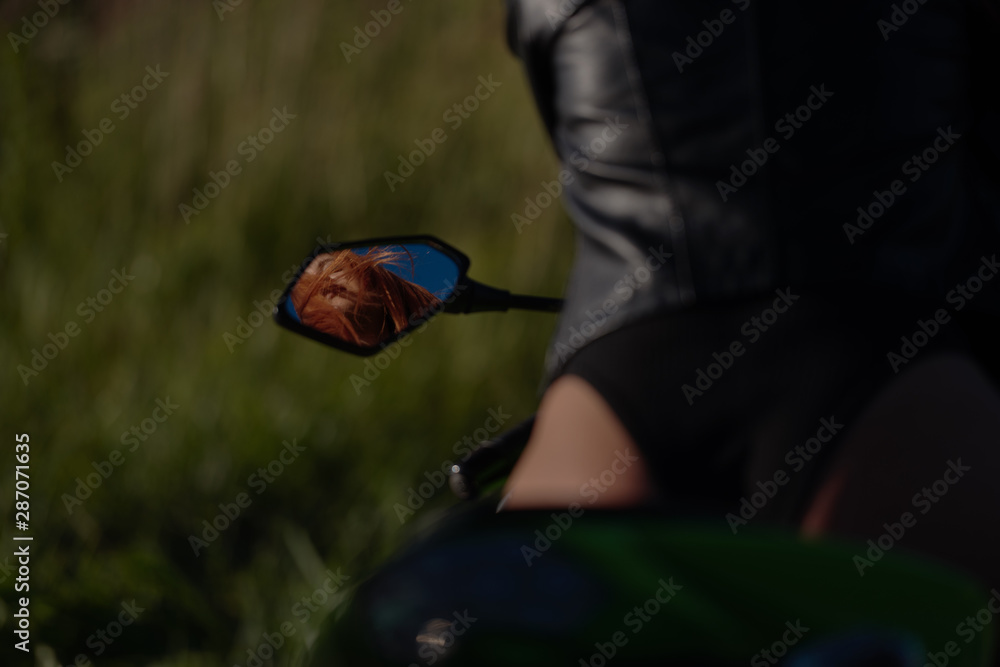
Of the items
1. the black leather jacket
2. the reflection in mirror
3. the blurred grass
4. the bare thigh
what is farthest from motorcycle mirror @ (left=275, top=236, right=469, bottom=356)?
the blurred grass

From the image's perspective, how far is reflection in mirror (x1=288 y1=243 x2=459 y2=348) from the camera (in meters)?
1.07

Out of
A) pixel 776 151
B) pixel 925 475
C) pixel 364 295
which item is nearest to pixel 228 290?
pixel 364 295

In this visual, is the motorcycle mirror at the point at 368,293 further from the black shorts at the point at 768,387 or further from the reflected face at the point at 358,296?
the black shorts at the point at 768,387

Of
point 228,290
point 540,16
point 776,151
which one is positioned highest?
point 540,16

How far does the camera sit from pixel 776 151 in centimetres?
91

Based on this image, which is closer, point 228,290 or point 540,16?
point 540,16

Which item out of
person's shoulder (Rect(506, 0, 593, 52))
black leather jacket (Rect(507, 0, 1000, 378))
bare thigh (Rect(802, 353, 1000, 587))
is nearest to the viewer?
bare thigh (Rect(802, 353, 1000, 587))

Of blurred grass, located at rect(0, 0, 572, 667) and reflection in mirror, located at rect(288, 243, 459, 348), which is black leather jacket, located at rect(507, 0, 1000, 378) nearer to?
reflection in mirror, located at rect(288, 243, 459, 348)

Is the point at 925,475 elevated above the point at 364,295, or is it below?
below

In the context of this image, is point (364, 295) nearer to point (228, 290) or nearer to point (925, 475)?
point (925, 475)

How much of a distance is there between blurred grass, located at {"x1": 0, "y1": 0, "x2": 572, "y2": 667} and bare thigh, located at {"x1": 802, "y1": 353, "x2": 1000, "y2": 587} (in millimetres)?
1205

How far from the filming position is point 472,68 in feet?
15.1

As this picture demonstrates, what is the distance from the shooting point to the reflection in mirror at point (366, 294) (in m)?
1.07

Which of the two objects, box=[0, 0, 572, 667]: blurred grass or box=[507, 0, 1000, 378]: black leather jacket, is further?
box=[0, 0, 572, 667]: blurred grass
